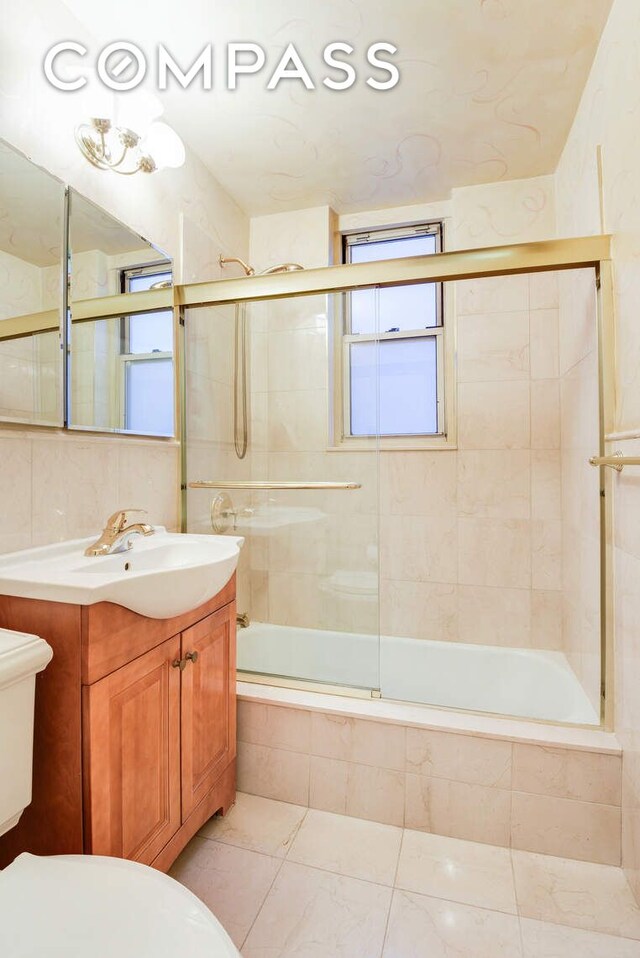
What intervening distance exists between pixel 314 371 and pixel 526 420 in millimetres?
1044

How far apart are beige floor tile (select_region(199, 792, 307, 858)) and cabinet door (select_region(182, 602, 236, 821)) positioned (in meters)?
0.19

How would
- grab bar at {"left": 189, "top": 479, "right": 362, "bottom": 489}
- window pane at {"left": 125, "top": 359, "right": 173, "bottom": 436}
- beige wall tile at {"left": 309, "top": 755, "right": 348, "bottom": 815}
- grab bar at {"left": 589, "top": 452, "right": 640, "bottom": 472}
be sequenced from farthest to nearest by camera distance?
grab bar at {"left": 189, "top": 479, "right": 362, "bottom": 489} < window pane at {"left": 125, "top": 359, "right": 173, "bottom": 436} < beige wall tile at {"left": 309, "top": 755, "right": 348, "bottom": 815} < grab bar at {"left": 589, "top": 452, "right": 640, "bottom": 472}

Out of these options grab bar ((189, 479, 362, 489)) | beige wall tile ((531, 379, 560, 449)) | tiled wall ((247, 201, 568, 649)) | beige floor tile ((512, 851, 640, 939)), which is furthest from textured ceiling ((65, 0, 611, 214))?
beige floor tile ((512, 851, 640, 939))

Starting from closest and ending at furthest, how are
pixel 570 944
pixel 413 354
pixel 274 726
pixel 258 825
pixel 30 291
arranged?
pixel 570 944
pixel 30 291
pixel 258 825
pixel 274 726
pixel 413 354

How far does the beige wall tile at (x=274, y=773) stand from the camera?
1.56 m

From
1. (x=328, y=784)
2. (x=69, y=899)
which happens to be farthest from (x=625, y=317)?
(x=69, y=899)

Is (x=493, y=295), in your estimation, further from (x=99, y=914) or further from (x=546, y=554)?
(x=99, y=914)

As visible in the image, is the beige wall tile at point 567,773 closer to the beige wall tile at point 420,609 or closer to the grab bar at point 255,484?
the beige wall tile at point 420,609

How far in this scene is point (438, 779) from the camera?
1.45 meters

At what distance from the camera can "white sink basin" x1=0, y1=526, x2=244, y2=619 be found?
0.94 meters

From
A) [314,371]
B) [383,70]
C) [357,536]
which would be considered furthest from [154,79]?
[357,536]

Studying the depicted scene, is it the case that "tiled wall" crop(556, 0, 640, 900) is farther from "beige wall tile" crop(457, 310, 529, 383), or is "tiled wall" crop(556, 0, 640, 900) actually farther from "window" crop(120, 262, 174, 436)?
"window" crop(120, 262, 174, 436)

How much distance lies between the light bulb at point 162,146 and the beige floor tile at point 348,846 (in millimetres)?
2232

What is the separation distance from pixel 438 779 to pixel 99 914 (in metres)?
1.06
